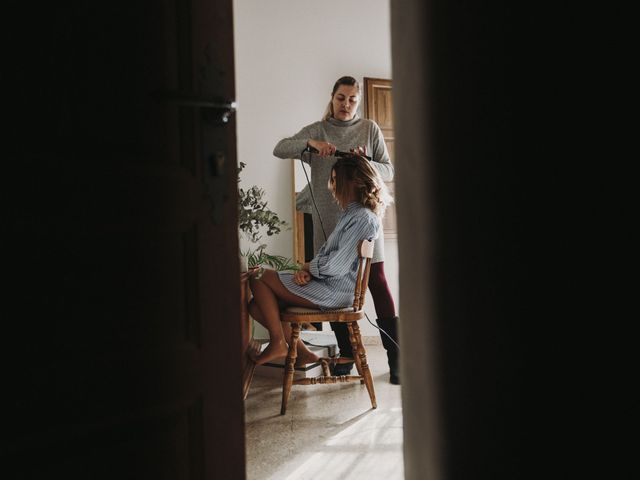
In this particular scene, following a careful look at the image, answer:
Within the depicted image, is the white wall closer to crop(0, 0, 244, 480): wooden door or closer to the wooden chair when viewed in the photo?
the wooden chair

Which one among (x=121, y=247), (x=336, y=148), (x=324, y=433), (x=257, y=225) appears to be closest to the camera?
(x=121, y=247)

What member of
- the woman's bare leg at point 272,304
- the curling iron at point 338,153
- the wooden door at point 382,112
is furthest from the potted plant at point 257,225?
the wooden door at point 382,112

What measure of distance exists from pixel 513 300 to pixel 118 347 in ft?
2.16

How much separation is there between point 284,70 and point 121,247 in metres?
3.64

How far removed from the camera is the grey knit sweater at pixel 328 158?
3.20 metres

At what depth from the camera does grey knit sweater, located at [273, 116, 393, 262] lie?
320cm

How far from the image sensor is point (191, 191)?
1025mm

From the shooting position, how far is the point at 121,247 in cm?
96

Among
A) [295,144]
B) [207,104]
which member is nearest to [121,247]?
[207,104]

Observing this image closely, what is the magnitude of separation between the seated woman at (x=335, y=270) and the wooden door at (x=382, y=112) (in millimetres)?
1569

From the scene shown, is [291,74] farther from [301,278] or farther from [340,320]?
[340,320]

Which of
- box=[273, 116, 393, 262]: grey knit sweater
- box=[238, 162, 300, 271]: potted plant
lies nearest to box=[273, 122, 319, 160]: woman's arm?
box=[273, 116, 393, 262]: grey knit sweater

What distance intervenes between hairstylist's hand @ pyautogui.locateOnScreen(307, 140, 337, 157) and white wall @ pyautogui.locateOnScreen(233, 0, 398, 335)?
1.28m

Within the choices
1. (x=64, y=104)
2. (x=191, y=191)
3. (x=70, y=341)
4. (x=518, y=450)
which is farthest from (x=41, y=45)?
(x=518, y=450)
